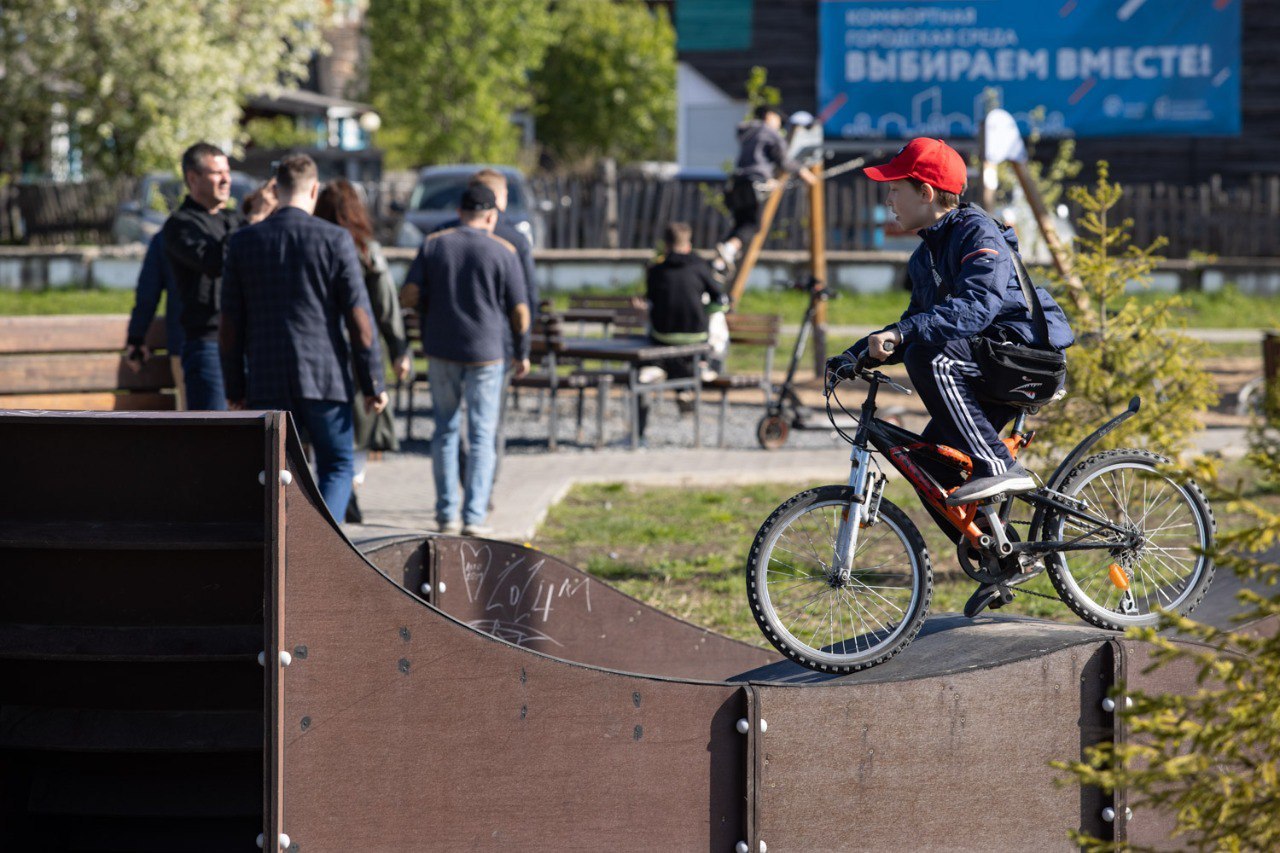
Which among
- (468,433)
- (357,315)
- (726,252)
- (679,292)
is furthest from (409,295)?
(726,252)

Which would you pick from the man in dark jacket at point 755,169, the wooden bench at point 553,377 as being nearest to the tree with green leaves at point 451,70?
the man in dark jacket at point 755,169

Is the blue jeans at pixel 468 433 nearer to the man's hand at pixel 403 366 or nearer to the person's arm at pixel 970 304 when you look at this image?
the man's hand at pixel 403 366

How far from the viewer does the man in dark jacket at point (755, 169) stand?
15234 mm

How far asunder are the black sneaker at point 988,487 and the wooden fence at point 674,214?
20496 mm

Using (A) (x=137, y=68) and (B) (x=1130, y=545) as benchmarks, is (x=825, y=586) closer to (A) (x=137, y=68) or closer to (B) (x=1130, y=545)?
(B) (x=1130, y=545)

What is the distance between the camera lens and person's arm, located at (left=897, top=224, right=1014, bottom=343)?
4.35 metres

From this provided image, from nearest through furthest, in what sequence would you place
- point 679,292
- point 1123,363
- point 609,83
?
point 1123,363 → point 679,292 → point 609,83

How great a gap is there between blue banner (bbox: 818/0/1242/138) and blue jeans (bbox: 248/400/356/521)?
2410 cm

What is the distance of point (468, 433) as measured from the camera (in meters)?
8.40

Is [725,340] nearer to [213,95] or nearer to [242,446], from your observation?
[242,446]

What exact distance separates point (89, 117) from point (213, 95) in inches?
80.7

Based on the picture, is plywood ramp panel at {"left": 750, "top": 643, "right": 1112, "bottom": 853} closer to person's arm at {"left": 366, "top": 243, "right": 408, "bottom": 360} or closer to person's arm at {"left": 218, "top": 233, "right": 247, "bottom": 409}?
person's arm at {"left": 218, "top": 233, "right": 247, "bottom": 409}

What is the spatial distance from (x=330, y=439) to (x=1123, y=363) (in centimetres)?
340

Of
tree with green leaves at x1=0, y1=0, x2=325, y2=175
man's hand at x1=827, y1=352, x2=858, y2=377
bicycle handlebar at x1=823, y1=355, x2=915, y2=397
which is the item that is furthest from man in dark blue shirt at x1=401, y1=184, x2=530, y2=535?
tree with green leaves at x1=0, y1=0, x2=325, y2=175
